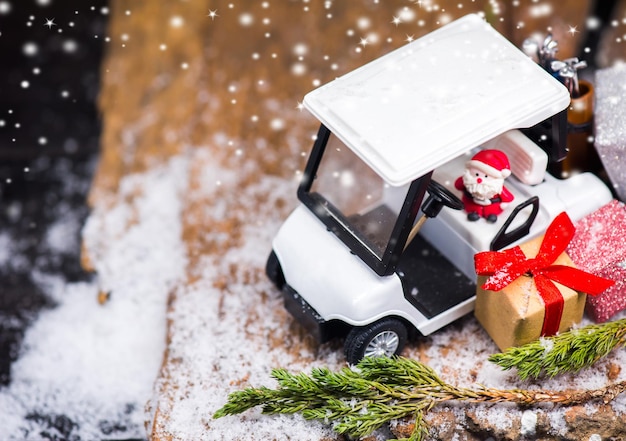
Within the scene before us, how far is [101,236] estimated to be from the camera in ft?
10.8

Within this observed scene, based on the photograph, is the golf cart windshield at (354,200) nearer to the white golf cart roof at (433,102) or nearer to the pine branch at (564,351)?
the white golf cart roof at (433,102)

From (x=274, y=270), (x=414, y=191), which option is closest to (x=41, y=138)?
(x=274, y=270)

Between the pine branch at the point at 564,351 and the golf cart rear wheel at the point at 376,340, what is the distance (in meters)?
0.31

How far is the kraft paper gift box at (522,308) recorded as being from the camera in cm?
243

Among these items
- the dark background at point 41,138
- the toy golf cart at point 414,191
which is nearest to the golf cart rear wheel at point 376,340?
the toy golf cart at point 414,191

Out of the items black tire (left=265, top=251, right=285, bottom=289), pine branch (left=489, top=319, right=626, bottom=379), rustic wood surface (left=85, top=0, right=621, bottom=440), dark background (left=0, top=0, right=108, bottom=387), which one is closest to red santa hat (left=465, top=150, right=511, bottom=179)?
pine branch (left=489, top=319, right=626, bottom=379)

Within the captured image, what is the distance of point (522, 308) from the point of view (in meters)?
2.42

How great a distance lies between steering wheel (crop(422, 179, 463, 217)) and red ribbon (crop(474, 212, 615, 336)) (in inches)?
5.9

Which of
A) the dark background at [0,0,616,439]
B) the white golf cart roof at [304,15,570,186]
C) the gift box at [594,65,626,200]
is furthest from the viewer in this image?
the dark background at [0,0,616,439]

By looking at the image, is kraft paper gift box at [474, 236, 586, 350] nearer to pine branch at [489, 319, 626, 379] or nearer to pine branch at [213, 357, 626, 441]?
pine branch at [489, 319, 626, 379]

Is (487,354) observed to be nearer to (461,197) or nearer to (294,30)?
(461,197)

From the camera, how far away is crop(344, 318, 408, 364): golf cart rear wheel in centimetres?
252

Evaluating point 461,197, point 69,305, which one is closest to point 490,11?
point 461,197

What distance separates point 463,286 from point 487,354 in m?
0.20
